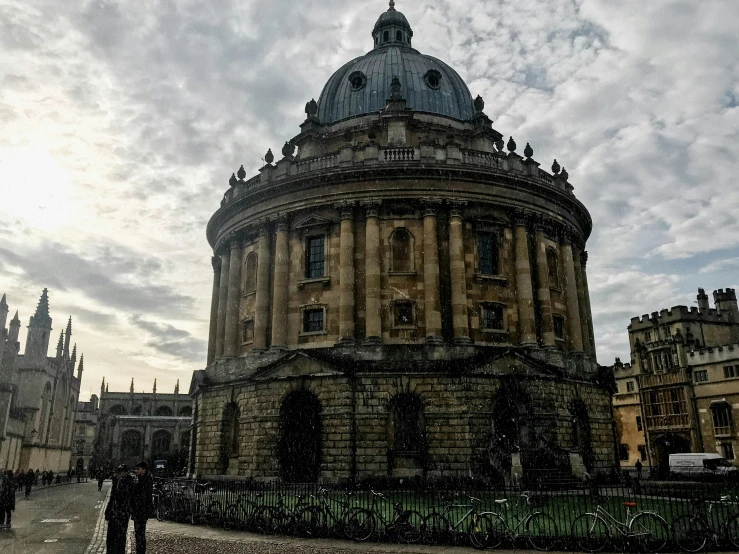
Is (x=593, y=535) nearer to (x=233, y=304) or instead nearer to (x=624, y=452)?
(x=233, y=304)

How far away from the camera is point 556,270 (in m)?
35.2

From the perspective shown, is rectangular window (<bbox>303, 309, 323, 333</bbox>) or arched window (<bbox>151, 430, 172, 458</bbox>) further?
arched window (<bbox>151, 430, 172, 458</bbox>)

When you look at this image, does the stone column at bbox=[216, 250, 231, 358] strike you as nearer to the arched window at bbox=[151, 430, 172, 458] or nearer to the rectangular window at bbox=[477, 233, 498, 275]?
the rectangular window at bbox=[477, 233, 498, 275]

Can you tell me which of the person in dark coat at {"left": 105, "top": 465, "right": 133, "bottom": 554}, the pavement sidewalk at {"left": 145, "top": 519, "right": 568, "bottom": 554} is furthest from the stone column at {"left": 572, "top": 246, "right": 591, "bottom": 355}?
the person in dark coat at {"left": 105, "top": 465, "right": 133, "bottom": 554}

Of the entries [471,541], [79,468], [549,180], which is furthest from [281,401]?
[79,468]

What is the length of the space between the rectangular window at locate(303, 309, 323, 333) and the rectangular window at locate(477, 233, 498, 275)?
8.93m

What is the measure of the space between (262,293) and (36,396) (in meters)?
34.3

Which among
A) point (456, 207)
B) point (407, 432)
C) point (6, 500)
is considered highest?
point (456, 207)

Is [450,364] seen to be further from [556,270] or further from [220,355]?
[220,355]

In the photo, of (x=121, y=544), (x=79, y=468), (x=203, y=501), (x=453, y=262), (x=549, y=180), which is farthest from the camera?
(x=79, y=468)

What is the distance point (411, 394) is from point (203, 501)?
1181cm

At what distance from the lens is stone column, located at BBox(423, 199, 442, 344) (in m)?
29.3

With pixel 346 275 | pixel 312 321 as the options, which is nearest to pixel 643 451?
pixel 312 321

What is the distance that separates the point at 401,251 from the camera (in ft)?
103
